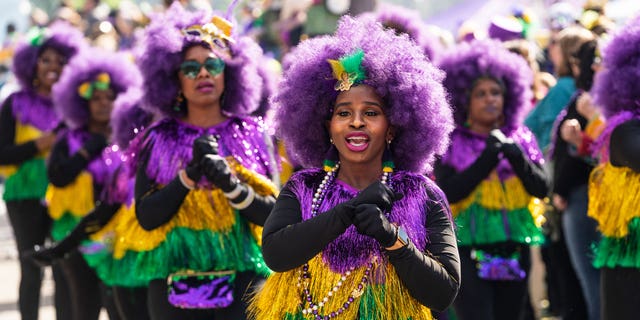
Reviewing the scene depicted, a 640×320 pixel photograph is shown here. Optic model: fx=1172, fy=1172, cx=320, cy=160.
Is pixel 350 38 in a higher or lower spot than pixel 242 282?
higher

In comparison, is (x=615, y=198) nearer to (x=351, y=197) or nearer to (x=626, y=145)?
(x=626, y=145)

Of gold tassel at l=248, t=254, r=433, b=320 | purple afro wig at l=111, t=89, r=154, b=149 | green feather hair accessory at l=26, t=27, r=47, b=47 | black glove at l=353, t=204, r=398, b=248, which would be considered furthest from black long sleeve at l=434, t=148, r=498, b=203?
green feather hair accessory at l=26, t=27, r=47, b=47

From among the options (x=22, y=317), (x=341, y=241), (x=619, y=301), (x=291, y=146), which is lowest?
(x=22, y=317)

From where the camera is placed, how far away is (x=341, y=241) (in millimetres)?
3902

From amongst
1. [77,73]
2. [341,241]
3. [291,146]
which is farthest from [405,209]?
[77,73]

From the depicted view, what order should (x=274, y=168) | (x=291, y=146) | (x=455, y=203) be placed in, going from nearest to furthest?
(x=291, y=146)
(x=274, y=168)
(x=455, y=203)

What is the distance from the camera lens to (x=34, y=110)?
816 centimetres

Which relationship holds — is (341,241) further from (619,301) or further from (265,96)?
(265,96)

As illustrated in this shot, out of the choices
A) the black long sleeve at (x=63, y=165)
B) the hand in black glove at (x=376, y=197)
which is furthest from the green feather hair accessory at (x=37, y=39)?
the hand in black glove at (x=376, y=197)

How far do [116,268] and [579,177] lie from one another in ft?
9.05

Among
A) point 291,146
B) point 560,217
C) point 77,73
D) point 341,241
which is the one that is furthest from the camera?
point 560,217

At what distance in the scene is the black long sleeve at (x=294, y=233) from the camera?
361 centimetres

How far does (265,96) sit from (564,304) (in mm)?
2727

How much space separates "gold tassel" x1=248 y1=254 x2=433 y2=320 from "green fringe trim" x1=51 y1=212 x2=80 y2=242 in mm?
3781
